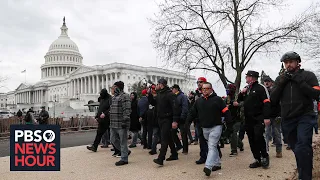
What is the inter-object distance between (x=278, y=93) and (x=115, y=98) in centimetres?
455

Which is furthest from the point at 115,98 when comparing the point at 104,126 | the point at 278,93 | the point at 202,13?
the point at 202,13

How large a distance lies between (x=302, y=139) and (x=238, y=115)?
4356 mm

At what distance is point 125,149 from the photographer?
8.22m

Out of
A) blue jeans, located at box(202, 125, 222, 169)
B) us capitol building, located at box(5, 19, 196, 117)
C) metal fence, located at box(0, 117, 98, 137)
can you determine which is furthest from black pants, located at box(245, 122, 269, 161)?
us capitol building, located at box(5, 19, 196, 117)

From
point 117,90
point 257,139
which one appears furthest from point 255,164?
point 117,90

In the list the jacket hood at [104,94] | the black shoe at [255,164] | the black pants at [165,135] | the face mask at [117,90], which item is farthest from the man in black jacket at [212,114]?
the jacket hood at [104,94]

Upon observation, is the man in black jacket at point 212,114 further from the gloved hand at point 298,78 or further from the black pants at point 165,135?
the gloved hand at point 298,78

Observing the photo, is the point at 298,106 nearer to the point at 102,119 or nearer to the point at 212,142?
the point at 212,142

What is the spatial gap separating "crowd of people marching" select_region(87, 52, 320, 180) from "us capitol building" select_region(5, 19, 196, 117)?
302 feet

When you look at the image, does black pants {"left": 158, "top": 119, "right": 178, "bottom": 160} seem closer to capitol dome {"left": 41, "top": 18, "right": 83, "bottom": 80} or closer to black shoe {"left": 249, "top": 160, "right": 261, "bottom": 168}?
black shoe {"left": 249, "top": 160, "right": 261, "bottom": 168}

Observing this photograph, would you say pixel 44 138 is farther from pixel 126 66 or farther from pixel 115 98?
pixel 126 66

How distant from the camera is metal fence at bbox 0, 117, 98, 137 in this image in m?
19.8

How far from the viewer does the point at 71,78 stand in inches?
4993

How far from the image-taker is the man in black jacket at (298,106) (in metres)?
4.85
